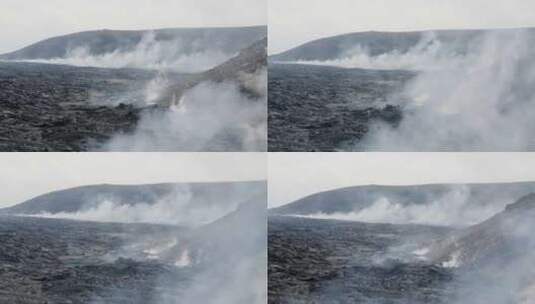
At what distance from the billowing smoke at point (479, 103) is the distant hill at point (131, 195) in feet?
2.34

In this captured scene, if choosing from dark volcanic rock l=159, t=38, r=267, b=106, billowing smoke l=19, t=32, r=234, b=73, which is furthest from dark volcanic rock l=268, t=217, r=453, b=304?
billowing smoke l=19, t=32, r=234, b=73

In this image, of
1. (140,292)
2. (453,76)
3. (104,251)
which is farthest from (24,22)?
(453,76)

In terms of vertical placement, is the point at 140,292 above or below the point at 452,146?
below

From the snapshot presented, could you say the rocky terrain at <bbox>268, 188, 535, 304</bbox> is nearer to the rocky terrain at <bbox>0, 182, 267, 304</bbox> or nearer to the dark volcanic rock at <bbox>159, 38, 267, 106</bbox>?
the rocky terrain at <bbox>0, 182, 267, 304</bbox>

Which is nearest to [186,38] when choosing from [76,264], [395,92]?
[395,92]

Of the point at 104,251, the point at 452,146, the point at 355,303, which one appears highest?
the point at 452,146

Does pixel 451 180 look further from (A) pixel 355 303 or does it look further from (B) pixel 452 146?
(A) pixel 355 303

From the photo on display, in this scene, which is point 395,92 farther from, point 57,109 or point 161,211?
point 57,109

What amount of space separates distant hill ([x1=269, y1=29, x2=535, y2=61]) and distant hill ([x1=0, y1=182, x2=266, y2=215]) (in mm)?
592

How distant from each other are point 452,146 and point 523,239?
48 cm

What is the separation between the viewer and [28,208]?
3154mm

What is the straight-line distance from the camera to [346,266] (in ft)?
10.5

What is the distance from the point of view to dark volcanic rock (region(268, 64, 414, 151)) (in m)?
3.20

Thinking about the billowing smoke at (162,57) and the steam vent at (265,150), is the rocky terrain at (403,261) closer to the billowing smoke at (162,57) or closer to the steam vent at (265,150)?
the steam vent at (265,150)
